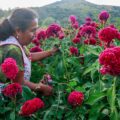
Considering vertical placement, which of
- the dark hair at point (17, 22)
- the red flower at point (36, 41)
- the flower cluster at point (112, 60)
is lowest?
the red flower at point (36, 41)

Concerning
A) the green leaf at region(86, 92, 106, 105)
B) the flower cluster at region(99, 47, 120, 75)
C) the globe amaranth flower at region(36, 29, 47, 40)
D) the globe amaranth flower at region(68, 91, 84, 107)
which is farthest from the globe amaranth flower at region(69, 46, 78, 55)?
the flower cluster at region(99, 47, 120, 75)

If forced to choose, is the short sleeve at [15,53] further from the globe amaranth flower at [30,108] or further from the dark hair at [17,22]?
the globe amaranth flower at [30,108]

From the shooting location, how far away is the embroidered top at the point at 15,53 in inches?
131

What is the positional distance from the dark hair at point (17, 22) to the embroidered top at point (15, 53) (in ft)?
0.27

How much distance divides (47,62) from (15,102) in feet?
4.22

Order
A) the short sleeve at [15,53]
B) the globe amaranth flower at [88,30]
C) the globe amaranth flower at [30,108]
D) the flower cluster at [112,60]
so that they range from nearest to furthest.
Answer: the flower cluster at [112,60] < the globe amaranth flower at [30,108] < the short sleeve at [15,53] < the globe amaranth flower at [88,30]

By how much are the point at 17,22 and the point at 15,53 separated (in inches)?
17.0

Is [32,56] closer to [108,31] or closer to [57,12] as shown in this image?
[108,31]

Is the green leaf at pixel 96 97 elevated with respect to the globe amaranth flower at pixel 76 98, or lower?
elevated

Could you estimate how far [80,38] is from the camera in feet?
14.1

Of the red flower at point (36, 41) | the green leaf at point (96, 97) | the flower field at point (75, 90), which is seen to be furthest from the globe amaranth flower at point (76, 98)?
the red flower at point (36, 41)

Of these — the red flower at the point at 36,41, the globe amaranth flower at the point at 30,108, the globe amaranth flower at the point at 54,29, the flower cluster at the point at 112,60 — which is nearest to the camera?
the flower cluster at the point at 112,60

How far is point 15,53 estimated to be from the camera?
334 cm

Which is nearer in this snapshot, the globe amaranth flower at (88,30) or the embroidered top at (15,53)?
the embroidered top at (15,53)
